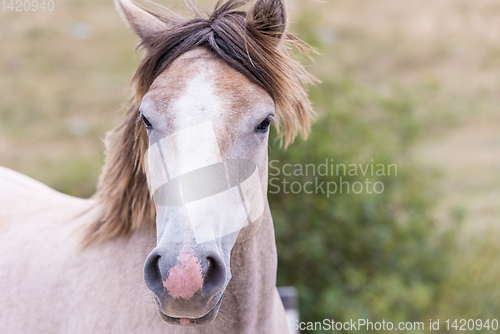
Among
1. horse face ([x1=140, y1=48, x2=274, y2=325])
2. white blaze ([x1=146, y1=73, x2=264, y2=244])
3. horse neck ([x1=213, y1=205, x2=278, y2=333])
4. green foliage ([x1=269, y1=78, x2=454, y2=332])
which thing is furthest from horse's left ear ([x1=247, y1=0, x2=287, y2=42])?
green foliage ([x1=269, y1=78, x2=454, y2=332])

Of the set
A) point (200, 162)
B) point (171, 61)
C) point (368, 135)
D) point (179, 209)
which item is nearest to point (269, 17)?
point (171, 61)

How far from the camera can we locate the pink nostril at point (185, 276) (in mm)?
1359

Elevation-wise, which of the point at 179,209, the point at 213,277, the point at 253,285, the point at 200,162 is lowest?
the point at 253,285

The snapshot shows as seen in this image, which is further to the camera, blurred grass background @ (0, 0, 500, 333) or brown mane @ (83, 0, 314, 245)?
blurred grass background @ (0, 0, 500, 333)

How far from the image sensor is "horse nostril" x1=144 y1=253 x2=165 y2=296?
141cm

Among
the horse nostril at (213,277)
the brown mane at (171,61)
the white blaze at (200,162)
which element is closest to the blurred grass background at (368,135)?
the brown mane at (171,61)

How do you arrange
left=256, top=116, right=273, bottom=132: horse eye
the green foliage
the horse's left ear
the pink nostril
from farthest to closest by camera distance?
1. the green foliage
2. the horse's left ear
3. left=256, top=116, right=273, bottom=132: horse eye
4. the pink nostril

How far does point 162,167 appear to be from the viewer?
1657 mm

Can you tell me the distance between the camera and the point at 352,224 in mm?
5074

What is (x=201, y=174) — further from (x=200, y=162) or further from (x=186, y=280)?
(x=186, y=280)

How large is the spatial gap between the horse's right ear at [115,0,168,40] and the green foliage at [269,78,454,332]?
298 centimetres

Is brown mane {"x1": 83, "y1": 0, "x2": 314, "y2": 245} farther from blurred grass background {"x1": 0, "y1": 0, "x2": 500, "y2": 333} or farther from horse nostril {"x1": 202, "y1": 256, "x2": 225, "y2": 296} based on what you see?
horse nostril {"x1": 202, "y1": 256, "x2": 225, "y2": 296}

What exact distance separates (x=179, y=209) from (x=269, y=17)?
1004mm

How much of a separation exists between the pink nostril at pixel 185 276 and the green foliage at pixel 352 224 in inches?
139
